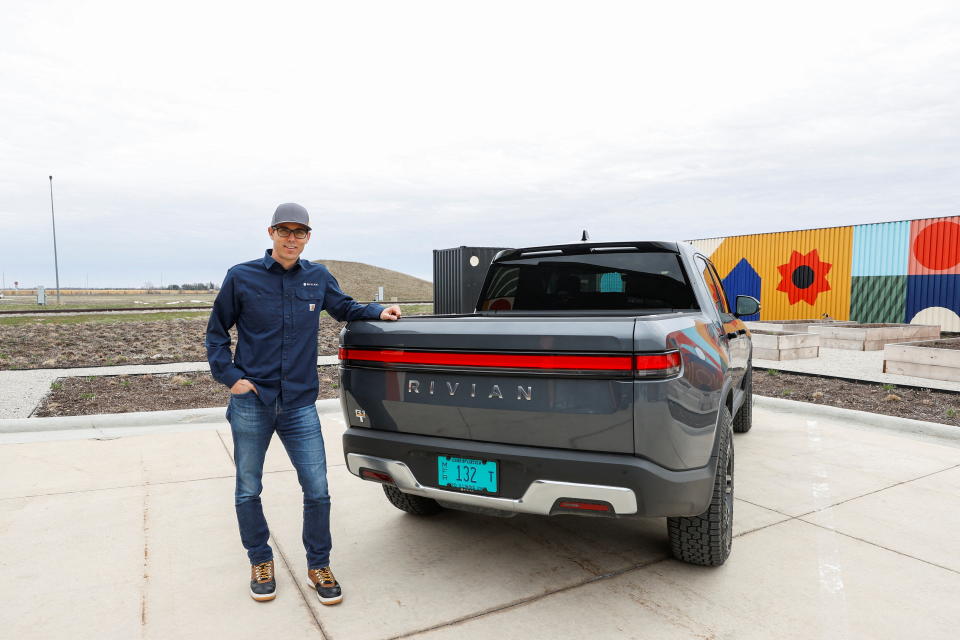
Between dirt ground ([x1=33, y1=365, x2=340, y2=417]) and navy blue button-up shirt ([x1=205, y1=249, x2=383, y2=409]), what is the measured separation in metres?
4.56

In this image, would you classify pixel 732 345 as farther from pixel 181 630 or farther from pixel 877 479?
pixel 181 630

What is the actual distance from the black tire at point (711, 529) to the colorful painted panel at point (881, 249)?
20955 millimetres

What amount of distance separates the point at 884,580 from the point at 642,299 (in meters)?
1.92

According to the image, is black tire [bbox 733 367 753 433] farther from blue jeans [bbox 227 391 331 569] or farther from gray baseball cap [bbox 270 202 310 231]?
gray baseball cap [bbox 270 202 310 231]

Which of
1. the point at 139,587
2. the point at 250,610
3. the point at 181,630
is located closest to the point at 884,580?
the point at 250,610

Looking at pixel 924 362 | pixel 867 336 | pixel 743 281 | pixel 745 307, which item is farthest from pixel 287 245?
pixel 743 281

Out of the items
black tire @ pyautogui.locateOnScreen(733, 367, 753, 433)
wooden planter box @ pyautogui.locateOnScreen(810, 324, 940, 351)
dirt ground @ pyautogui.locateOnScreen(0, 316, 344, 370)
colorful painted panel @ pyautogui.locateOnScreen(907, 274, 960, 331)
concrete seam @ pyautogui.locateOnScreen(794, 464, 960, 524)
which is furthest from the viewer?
colorful painted panel @ pyautogui.locateOnScreen(907, 274, 960, 331)

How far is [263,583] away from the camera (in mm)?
2859

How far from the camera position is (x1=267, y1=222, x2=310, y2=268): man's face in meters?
2.81

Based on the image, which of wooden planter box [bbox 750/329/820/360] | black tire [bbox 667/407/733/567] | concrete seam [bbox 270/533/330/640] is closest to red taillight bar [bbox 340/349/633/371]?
black tire [bbox 667/407/733/567]

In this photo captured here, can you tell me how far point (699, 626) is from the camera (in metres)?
2.61

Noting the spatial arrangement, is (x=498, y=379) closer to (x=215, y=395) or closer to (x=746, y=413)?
(x=746, y=413)

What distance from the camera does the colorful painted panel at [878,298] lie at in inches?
777

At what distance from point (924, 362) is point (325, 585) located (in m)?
10.2
